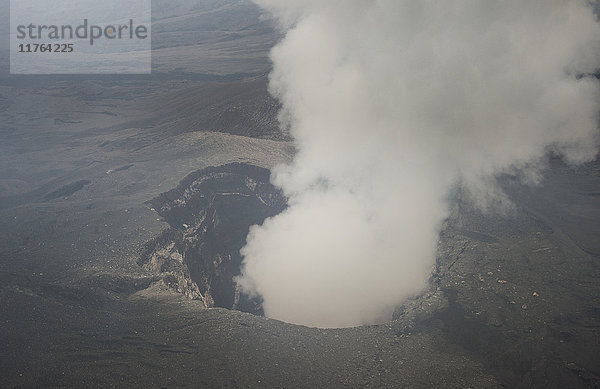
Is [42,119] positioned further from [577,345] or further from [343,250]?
[577,345]

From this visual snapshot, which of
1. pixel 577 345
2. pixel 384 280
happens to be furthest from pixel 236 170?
pixel 577 345

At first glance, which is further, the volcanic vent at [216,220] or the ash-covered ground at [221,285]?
the volcanic vent at [216,220]

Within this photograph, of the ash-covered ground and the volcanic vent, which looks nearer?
the ash-covered ground

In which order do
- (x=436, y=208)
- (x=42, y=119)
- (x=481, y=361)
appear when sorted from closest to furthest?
(x=481, y=361)
(x=436, y=208)
(x=42, y=119)
